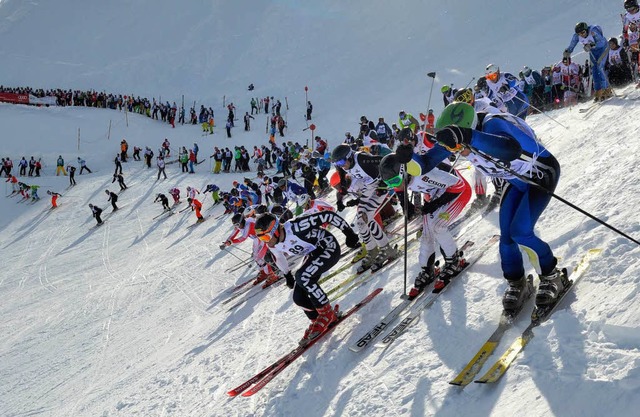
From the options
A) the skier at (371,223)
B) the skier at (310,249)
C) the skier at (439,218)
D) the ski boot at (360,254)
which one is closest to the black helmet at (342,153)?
the skier at (371,223)

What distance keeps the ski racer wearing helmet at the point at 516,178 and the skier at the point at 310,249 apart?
2.20m

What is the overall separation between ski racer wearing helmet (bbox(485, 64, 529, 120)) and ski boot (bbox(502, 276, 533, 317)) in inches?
226

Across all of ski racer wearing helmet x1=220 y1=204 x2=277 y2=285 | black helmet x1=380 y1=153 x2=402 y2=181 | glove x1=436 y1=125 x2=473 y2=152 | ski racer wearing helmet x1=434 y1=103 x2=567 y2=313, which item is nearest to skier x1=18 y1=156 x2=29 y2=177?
ski racer wearing helmet x1=220 y1=204 x2=277 y2=285

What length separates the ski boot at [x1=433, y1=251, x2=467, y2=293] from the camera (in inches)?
233

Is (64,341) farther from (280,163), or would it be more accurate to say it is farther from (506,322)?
(280,163)

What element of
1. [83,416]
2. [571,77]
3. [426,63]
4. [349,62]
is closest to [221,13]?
[349,62]

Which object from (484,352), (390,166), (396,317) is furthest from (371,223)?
(484,352)

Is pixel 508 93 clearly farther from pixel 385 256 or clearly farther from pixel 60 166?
pixel 60 166

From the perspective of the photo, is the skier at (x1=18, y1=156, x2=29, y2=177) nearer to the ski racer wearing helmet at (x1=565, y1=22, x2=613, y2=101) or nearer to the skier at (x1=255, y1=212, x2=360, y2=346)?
the skier at (x1=255, y1=212, x2=360, y2=346)

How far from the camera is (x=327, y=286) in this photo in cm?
839

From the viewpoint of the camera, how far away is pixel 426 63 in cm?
3550

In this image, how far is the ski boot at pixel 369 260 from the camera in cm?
823

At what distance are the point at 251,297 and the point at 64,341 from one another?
4.18m

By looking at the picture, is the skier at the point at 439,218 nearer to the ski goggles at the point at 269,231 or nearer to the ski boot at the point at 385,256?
the ski goggles at the point at 269,231
